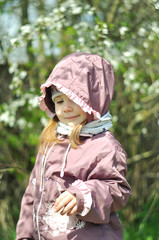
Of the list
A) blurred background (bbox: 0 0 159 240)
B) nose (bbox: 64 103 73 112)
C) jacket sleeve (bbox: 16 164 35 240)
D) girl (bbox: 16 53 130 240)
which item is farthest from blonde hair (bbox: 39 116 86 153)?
blurred background (bbox: 0 0 159 240)

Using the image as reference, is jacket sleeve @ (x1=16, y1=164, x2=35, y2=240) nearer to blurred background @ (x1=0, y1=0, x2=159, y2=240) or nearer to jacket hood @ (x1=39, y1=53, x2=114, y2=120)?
jacket hood @ (x1=39, y1=53, x2=114, y2=120)

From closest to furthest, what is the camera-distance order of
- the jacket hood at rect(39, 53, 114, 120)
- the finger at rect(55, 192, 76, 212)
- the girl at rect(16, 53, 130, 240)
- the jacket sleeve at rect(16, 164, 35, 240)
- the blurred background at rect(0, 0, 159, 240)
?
the finger at rect(55, 192, 76, 212) < the girl at rect(16, 53, 130, 240) < the jacket hood at rect(39, 53, 114, 120) < the jacket sleeve at rect(16, 164, 35, 240) < the blurred background at rect(0, 0, 159, 240)

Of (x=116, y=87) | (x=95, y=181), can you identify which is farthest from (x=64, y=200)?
(x=116, y=87)

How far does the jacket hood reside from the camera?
6.60ft

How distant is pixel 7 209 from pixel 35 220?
291cm

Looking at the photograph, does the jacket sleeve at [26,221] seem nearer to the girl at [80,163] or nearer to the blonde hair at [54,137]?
the girl at [80,163]

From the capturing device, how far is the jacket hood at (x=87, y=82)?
201 centimetres

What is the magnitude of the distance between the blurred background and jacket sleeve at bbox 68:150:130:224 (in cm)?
192

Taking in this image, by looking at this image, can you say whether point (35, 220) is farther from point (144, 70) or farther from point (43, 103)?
point (144, 70)

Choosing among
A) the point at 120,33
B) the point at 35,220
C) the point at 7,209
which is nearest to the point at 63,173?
the point at 35,220

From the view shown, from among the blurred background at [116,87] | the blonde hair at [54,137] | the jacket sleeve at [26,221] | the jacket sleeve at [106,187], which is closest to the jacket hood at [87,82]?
the blonde hair at [54,137]

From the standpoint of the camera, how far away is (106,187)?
5.97 feet

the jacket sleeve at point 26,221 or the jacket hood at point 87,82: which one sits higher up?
the jacket hood at point 87,82

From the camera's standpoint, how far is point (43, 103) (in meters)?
2.35
